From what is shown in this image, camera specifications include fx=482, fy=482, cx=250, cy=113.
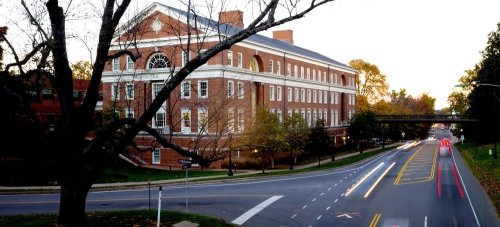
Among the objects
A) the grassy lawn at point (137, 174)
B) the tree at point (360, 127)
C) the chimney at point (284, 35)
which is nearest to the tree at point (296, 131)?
the grassy lawn at point (137, 174)

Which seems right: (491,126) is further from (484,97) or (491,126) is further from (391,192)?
Result: (391,192)

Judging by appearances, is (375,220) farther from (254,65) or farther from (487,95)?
(487,95)

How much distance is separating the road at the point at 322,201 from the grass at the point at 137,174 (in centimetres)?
645

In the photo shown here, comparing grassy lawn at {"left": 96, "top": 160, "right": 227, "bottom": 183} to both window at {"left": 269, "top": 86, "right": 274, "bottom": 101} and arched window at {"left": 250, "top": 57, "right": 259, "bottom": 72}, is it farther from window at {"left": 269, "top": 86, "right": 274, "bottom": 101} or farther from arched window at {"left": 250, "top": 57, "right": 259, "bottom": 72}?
window at {"left": 269, "top": 86, "right": 274, "bottom": 101}

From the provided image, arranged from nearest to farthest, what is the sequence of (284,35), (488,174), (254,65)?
(488,174) < (254,65) < (284,35)

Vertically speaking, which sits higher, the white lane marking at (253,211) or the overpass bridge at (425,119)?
the overpass bridge at (425,119)

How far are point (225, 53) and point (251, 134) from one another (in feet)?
36.4

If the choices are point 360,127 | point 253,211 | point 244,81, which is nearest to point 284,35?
point 360,127

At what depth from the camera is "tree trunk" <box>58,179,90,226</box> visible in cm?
1170

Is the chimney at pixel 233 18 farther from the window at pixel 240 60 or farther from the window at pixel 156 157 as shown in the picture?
the window at pixel 156 157

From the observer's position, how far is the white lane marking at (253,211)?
22038 millimetres

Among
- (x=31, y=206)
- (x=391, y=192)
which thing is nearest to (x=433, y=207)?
(x=391, y=192)

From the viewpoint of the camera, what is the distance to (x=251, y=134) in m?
44.9

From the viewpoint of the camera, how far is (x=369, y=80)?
10831 centimetres
